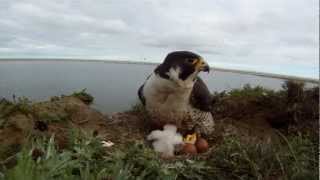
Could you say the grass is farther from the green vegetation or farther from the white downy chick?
the green vegetation

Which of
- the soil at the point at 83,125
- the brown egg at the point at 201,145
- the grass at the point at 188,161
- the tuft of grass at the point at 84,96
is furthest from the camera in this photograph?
the tuft of grass at the point at 84,96

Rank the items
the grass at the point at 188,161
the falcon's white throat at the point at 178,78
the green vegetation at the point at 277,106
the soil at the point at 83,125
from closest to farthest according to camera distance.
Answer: the grass at the point at 188,161 < the soil at the point at 83,125 < the falcon's white throat at the point at 178,78 < the green vegetation at the point at 277,106

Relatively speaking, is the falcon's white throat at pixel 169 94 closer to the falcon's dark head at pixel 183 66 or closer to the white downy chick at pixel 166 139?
the falcon's dark head at pixel 183 66

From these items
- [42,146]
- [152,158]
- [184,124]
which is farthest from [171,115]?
[42,146]

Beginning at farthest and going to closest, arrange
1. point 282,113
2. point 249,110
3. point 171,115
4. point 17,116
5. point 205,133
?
point 249,110, point 282,113, point 205,133, point 171,115, point 17,116

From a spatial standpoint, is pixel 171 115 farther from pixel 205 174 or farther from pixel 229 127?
pixel 205 174

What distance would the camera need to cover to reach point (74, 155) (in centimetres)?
256

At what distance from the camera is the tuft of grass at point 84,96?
4.39 m

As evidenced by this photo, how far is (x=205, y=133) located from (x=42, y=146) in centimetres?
178

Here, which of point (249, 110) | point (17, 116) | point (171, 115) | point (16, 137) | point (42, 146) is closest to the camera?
point (42, 146)

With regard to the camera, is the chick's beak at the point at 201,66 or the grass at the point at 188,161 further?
the chick's beak at the point at 201,66

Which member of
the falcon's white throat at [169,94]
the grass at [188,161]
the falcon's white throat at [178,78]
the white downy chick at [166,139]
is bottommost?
the white downy chick at [166,139]

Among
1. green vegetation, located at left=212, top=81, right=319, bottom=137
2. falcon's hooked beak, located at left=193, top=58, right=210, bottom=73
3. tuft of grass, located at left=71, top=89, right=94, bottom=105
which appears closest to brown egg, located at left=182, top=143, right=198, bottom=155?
falcon's hooked beak, located at left=193, top=58, right=210, bottom=73

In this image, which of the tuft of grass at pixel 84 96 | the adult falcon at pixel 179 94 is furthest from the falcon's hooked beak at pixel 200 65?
the tuft of grass at pixel 84 96
